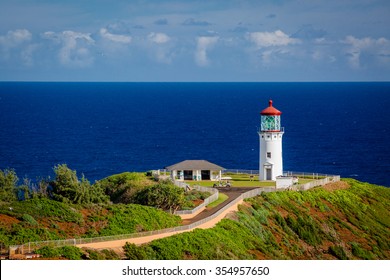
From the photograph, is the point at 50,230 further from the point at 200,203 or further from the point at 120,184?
the point at 120,184

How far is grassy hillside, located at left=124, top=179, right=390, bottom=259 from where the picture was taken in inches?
1727

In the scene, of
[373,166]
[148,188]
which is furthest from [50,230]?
[373,166]

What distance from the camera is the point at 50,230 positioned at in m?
44.3

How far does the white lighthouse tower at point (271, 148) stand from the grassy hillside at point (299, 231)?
176 inches

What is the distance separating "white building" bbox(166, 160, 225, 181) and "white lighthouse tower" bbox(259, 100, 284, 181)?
11.6 feet

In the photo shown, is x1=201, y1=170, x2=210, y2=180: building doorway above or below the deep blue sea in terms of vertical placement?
below

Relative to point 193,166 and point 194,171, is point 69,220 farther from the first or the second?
point 193,166

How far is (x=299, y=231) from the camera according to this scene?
180 feet

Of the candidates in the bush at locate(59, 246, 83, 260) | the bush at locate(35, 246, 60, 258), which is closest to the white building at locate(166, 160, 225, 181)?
the bush at locate(59, 246, 83, 260)

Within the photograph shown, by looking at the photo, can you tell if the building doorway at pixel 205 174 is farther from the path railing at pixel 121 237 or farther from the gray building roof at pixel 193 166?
the path railing at pixel 121 237

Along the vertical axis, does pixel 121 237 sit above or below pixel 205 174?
below

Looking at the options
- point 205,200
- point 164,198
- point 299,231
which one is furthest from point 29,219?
point 299,231

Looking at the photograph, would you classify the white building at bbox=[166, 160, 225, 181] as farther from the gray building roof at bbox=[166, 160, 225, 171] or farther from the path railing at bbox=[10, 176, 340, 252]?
the path railing at bbox=[10, 176, 340, 252]

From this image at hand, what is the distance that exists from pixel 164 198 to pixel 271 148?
56.3ft
